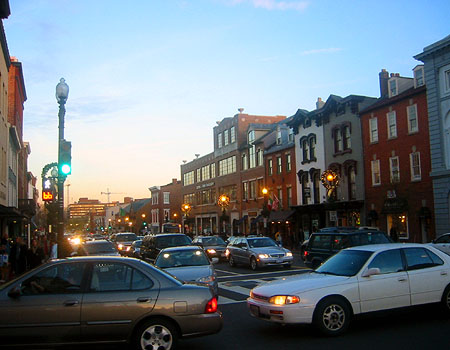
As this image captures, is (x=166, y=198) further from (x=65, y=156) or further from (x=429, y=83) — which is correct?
(x=65, y=156)

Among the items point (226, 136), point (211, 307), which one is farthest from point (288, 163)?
point (211, 307)

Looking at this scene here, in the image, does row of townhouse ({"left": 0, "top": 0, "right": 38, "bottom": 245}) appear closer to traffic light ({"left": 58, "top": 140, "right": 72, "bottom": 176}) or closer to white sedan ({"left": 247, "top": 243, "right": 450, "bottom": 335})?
traffic light ({"left": 58, "top": 140, "right": 72, "bottom": 176})

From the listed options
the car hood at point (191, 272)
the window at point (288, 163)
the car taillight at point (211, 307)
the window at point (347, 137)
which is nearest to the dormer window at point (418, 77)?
the window at point (347, 137)

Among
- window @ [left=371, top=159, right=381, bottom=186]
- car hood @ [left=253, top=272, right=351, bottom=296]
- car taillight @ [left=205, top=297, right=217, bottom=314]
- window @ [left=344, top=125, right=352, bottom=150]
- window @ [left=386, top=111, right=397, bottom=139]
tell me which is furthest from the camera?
window @ [left=344, top=125, right=352, bottom=150]

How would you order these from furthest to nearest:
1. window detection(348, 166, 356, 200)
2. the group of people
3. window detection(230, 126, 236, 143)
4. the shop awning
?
window detection(230, 126, 236, 143) → the shop awning → window detection(348, 166, 356, 200) → the group of people

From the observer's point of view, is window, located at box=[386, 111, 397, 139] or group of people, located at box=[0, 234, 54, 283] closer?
group of people, located at box=[0, 234, 54, 283]

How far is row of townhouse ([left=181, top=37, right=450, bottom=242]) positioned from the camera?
30922mm

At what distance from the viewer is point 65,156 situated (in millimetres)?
14711

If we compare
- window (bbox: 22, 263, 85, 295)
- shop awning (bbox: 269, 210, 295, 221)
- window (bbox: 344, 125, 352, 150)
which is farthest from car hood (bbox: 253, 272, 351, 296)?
shop awning (bbox: 269, 210, 295, 221)

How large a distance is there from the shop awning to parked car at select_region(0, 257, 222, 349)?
38.5 metres

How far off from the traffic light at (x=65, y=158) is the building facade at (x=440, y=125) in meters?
23.1

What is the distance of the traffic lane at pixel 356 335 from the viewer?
798 centimetres

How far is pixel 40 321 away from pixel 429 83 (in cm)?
2977

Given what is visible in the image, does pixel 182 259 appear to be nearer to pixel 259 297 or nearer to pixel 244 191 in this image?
pixel 259 297
